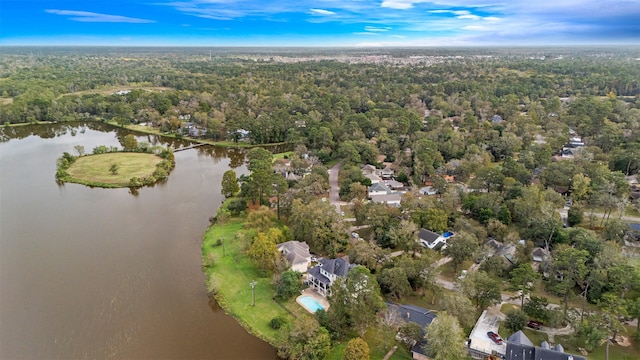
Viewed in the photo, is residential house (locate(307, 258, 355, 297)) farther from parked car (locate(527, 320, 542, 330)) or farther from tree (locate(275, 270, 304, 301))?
parked car (locate(527, 320, 542, 330))

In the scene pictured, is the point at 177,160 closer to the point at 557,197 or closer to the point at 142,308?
the point at 142,308

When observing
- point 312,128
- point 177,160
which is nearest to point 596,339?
point 312,128

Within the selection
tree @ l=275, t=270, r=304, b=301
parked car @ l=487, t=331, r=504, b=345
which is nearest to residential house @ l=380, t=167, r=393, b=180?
tree @ l=275, t=270, r=304, b=301

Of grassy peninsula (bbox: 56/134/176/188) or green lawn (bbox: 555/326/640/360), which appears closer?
green lawn (bbox: 555/326/640/360)

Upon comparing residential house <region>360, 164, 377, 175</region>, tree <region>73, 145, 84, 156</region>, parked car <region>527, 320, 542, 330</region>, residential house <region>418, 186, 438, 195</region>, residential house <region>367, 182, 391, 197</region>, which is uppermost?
tree <region>73, 145, 84, 156</region>

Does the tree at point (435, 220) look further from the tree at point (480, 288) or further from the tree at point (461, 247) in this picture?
the tree at point (480, 288)

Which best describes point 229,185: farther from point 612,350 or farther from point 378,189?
point 612,350
